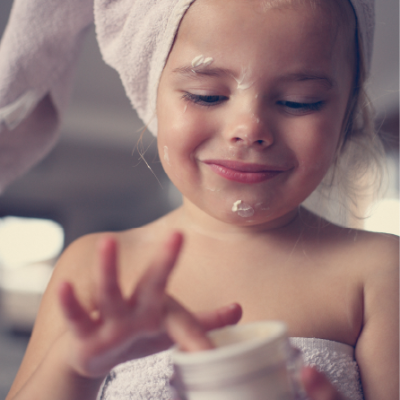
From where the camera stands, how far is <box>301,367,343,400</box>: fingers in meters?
0.28

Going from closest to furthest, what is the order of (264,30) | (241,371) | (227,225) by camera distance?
(241,371) < (264,30) < (227,225)

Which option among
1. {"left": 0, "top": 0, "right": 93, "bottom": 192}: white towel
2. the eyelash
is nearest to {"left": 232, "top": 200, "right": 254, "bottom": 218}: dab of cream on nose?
the eyelash

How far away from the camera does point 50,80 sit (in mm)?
609

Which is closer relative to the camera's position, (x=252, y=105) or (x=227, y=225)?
(x=252, y=105)

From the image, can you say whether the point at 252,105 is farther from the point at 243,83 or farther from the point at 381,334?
the point at 381,334

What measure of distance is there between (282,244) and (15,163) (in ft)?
1.48

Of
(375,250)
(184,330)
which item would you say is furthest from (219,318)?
(375,250)

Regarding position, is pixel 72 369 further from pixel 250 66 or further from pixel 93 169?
pixel 93 169

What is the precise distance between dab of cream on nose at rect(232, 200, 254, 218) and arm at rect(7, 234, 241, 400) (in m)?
0.13

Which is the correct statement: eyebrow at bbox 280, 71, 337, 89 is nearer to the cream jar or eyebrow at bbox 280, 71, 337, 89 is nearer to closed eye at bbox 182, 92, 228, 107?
closed eye at bbox 182, 92, 228, 107

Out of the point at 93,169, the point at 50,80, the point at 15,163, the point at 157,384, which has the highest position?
the point at 50,80

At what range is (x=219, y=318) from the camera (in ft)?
1.01

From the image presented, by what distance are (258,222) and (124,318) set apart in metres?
0.21

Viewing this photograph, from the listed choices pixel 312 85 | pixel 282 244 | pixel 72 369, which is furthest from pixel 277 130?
pixel 72 369
